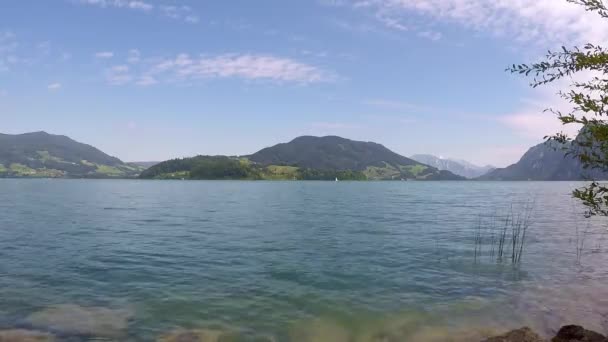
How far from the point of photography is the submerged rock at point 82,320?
51.5 ft

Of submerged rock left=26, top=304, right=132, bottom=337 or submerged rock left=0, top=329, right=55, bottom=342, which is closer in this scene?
submerged rock left=0, top=329, right=55, bottom=342

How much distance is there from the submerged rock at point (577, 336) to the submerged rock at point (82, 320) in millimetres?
16355

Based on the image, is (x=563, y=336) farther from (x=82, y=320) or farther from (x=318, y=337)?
(x=82, y=320)

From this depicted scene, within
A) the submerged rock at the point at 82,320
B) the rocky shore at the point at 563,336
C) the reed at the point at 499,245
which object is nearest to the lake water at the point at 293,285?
the submerged rock at the point at 82,320

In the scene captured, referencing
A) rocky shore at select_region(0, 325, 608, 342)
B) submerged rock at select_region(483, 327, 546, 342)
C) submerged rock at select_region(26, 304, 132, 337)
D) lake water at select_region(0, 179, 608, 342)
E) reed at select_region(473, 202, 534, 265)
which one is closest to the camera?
submerged rock at select_region(483, 327, 546, 342)

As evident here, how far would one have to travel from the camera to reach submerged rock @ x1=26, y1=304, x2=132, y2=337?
1569 cm

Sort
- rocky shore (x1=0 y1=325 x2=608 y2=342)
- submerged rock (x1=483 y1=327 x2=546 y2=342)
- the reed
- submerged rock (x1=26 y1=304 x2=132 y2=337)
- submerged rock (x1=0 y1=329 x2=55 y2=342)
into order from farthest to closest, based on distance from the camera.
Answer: the reed
submerged rock (x1=26 y1=304 x2=132 y2=337)
submerged rock (x1=0 y1=329 x2=55 y2=342)
rocky shore (x1=0 y1=325 x2=608 y2=342)
submerged rock (x1=483 y1=327 x2=546 y2=342)

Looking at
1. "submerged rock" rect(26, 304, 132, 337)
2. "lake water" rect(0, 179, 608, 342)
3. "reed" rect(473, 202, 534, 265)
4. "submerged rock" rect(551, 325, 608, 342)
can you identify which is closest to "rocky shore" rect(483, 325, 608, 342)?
"submerged rock" rect(551, 325, 608, 342)

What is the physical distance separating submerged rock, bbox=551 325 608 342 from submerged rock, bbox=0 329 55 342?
18334 millimetres

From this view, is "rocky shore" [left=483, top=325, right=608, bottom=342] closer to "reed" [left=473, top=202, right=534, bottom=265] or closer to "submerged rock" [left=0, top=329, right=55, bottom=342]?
"submerged rock" [left=0, top=329, right=55, bottom=342]

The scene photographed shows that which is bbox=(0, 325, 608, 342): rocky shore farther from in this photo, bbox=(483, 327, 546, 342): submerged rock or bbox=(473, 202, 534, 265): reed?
bbox=(473, 202, 534, 265): reed

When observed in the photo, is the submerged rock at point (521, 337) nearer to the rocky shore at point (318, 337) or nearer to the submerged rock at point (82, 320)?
the rocky shore at point (318, 337)

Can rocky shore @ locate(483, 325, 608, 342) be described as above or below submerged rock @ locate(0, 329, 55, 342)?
above

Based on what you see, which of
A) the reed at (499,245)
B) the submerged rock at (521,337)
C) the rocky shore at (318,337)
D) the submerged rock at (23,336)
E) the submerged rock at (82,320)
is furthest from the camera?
the reed at (499,245)
